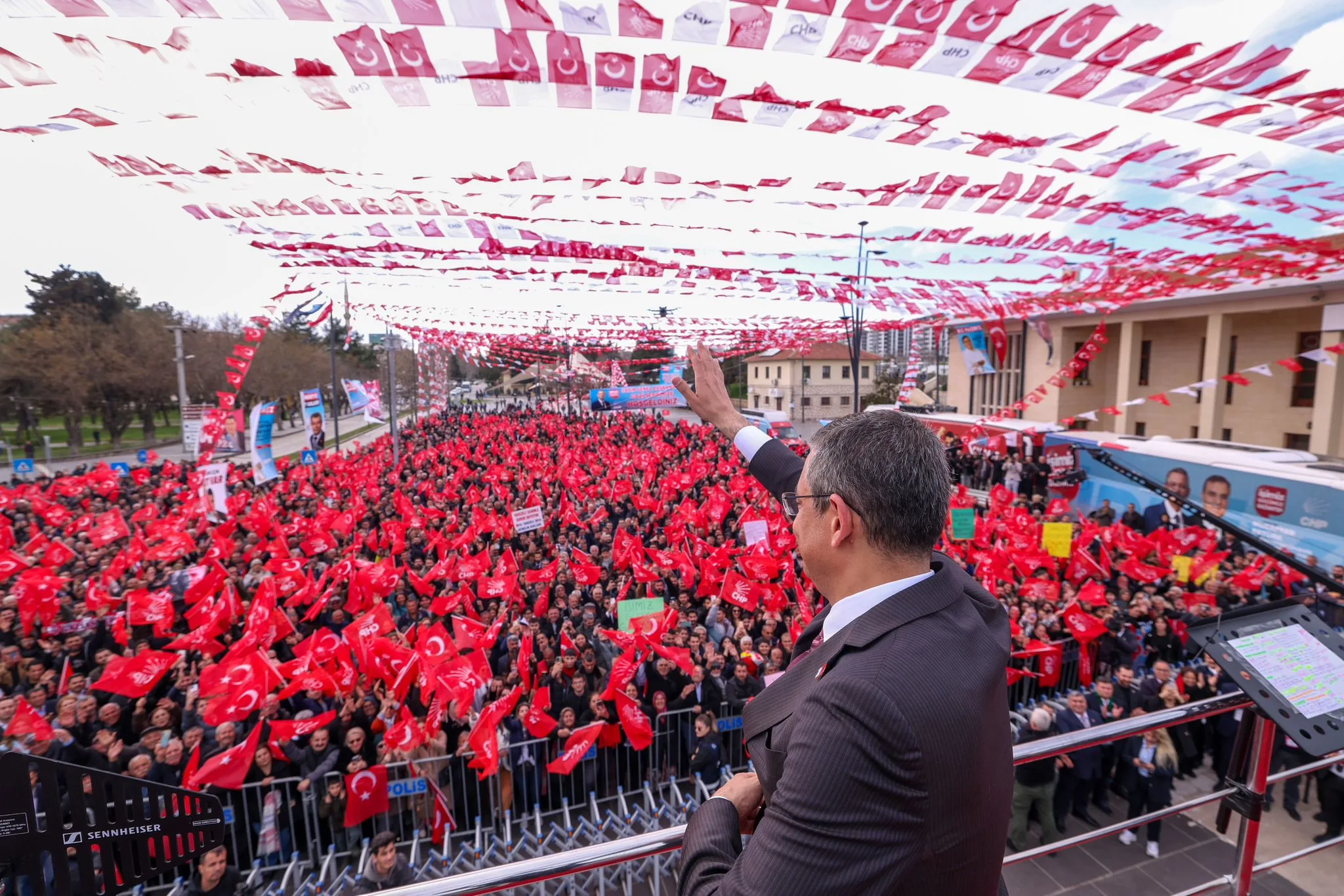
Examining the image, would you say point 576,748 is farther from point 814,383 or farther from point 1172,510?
point 814,383

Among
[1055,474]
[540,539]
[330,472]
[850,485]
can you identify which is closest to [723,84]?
[850,485]

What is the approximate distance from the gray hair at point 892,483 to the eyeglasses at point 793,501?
0.01m

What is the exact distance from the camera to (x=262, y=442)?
15766 mm

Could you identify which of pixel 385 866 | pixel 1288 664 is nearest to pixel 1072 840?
pixel 1288 664

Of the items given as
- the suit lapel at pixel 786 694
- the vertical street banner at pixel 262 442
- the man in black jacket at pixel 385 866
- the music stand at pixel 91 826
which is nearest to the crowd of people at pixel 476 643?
the man in black jacket at pixel 385 866

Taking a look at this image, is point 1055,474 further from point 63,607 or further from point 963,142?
point 63,607

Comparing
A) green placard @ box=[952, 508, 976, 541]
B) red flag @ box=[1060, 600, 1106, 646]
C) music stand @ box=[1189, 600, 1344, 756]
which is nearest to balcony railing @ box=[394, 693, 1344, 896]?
music stand @ box=[1189, 600, 1344, 756]

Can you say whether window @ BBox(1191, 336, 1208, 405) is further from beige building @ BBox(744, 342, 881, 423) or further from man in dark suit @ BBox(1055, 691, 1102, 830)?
beige building @ BBox(744, 342, 881, 423)

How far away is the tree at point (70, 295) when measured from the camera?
39.9 m

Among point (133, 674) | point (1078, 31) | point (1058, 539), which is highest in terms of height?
point (1078, 31)

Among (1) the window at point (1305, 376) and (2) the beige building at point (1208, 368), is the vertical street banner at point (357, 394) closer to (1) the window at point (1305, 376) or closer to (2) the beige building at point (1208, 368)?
(2) the beige building at point (1208, 368)

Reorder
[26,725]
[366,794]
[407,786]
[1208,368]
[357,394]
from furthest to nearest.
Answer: [1208,368], [357,394], [407,786], [366,794], [26,725]

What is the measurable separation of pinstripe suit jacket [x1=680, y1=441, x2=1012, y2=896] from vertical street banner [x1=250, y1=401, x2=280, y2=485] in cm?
1705

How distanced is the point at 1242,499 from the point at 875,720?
18.3 meters
